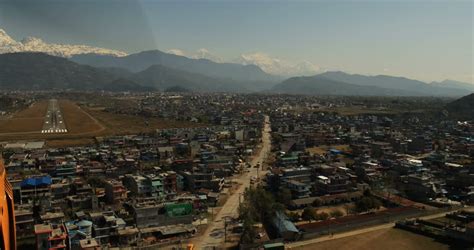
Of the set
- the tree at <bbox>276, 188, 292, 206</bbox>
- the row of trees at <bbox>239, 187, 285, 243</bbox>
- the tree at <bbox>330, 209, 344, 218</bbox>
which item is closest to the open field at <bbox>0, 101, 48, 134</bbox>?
the tree at <bbox>276, 188, 292, 206</bbox>

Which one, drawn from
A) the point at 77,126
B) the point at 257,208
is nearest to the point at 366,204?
the point at 257,208

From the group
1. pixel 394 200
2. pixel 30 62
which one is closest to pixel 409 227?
pixel 394 200

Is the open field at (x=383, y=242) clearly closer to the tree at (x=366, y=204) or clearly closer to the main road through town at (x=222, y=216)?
the tree at (x=366, y=204)

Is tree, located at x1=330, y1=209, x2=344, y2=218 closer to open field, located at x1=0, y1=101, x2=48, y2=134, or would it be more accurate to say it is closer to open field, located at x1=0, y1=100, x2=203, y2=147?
open field, located at x1=0, y1=100, x2=203, y2=147

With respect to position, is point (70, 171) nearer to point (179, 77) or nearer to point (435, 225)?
point (435, 225)

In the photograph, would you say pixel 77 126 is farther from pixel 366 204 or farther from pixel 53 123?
pixel 366 204

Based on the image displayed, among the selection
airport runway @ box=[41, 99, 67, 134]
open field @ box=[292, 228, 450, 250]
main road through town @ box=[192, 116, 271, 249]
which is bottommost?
open field @ box=[292, 228, 450, 250]
